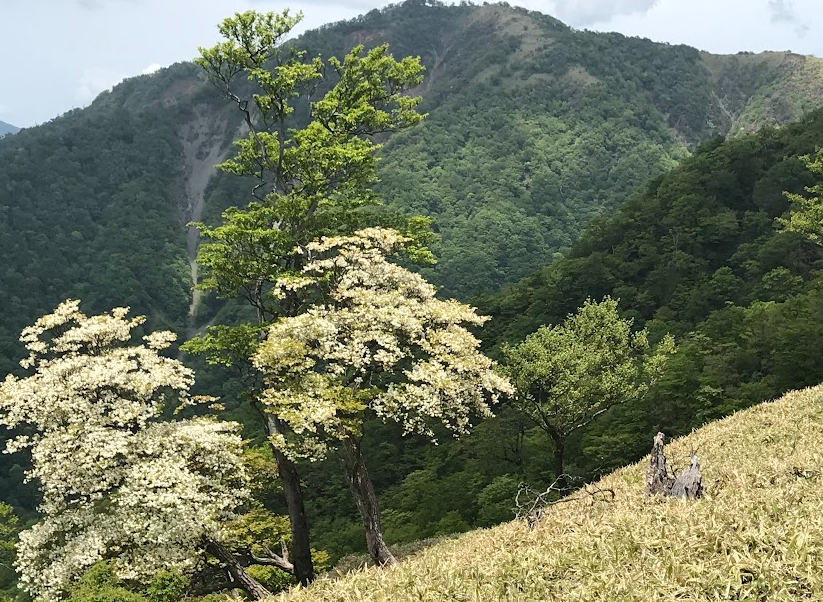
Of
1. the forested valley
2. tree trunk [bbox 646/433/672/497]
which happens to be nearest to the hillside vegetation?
the forested valley

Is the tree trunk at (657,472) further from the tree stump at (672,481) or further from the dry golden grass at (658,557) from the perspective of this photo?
the dry golden grass at (658,557)

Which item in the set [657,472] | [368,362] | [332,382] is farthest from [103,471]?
[657,472]

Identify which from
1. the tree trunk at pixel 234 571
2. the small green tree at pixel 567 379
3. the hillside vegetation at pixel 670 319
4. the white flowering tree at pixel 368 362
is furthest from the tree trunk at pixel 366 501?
the small green tree at pixel 567 379

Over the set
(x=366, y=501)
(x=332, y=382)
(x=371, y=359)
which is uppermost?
(x=371, y=359)

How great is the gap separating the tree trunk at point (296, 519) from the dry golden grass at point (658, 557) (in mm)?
12412

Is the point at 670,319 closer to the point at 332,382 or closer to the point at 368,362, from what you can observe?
the point at 368,362

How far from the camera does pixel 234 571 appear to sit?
16953 millimetres

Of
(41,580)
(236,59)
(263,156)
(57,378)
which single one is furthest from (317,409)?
(236,59)

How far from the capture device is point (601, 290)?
8425cm

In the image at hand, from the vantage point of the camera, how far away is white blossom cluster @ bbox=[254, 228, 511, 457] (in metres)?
14.9

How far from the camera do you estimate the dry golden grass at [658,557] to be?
4.79 m

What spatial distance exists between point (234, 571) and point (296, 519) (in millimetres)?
3227

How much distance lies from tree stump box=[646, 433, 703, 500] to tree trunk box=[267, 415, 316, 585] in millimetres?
12816

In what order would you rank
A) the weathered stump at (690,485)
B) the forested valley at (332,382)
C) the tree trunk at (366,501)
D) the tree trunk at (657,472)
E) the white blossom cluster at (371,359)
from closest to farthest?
the weathered stump at (690,485) < the tree trunk at (657,472) < the forested valley at (332,382) < the white blossom cluster at (371,359) < the tree trunk at (366,501)
